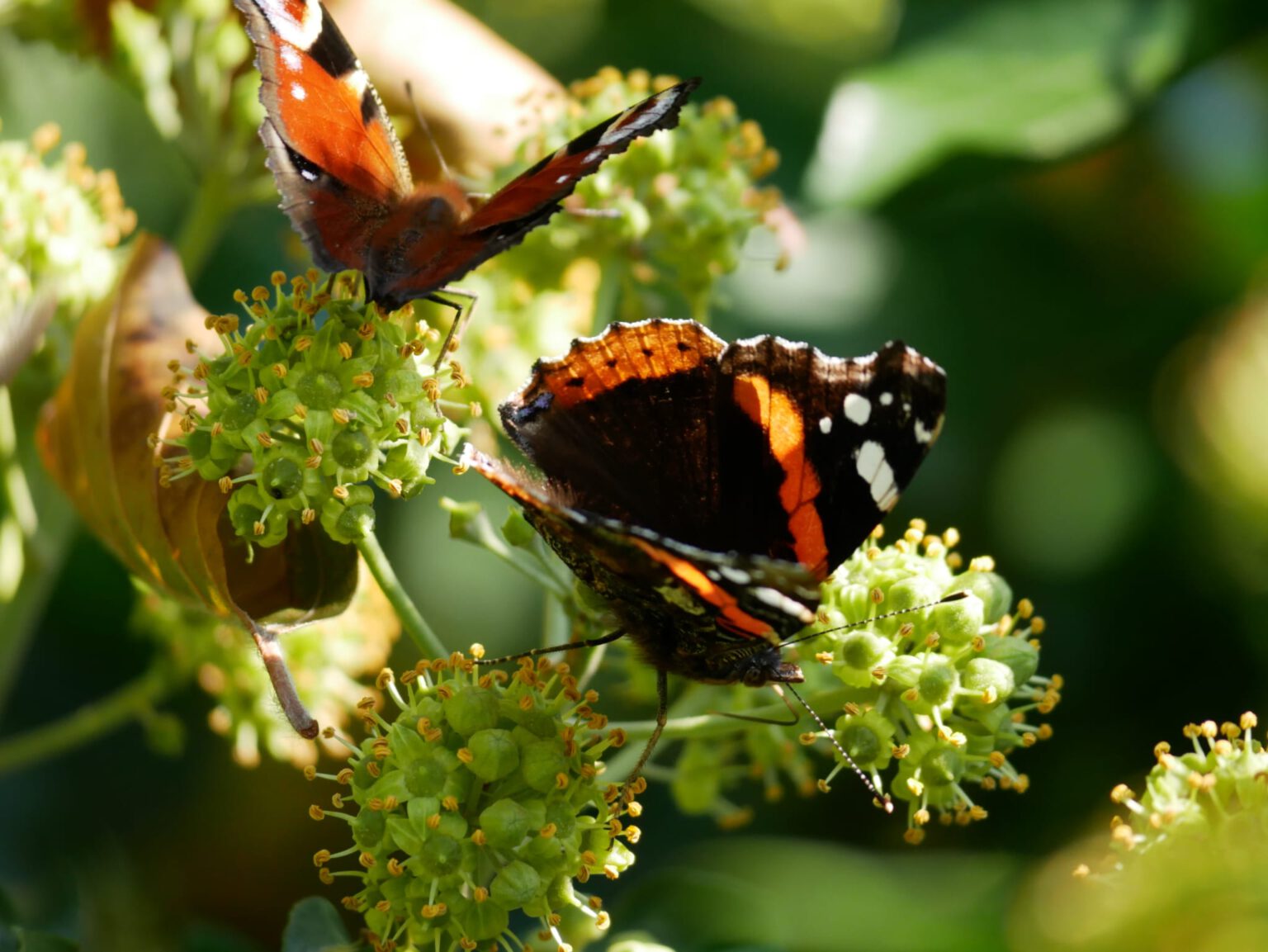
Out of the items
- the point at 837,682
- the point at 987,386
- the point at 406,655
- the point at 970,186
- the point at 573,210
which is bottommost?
the point at 406,655

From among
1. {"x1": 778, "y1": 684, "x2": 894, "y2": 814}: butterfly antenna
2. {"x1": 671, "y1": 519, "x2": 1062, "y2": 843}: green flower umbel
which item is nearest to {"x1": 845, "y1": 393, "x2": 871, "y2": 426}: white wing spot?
{"x1": 671, "y1": 519, "x2": 1062, "y2": 843}: green flower umbel

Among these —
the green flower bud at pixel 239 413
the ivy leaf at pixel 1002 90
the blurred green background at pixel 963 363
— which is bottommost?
the blurred green background at pixel 963 363

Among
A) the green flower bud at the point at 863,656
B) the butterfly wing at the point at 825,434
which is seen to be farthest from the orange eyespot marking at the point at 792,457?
the green flower bud at the point at 863,656

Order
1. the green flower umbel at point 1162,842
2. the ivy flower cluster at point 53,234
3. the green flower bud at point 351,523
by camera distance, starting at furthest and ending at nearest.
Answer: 1. the ivy flower cluster at point 53,234
2. the green flower bud at point 351,523
3. the green flower umbel at point 1162,842

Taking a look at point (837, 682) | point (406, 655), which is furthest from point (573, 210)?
point (406, 655)

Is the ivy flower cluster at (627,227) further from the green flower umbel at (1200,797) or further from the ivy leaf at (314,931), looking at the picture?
the green flower umbel at (1200,797)

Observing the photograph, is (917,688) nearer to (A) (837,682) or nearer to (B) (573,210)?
(A) (837,682)
